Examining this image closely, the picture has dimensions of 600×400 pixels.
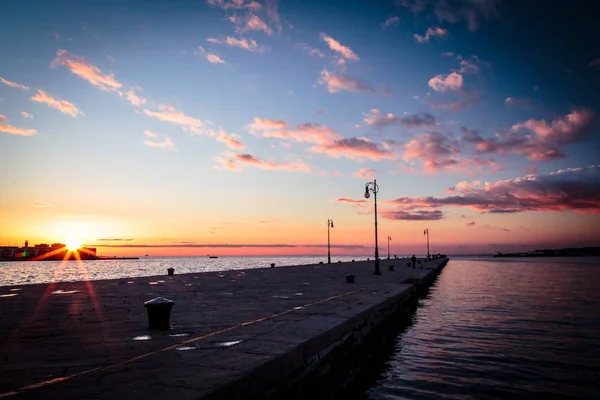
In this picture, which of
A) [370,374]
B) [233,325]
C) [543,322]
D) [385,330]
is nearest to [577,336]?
[543,322]

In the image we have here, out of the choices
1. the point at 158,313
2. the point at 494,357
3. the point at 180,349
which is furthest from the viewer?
the point at 494,357

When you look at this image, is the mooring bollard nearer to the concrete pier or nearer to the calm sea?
the concrete pier

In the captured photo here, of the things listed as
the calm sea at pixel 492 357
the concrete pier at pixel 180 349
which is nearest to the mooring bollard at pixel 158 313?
the concrete pier at pixel 180 349

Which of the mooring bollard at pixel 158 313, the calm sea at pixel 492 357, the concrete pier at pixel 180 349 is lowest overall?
the calm sea at pixel 492 357

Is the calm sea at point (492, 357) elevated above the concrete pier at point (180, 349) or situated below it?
below

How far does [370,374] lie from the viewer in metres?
8.84

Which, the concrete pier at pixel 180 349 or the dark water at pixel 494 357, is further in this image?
the dark water at pixel 494 357

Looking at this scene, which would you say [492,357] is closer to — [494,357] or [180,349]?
[494,357]

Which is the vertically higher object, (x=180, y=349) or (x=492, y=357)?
(x=180, y=349)

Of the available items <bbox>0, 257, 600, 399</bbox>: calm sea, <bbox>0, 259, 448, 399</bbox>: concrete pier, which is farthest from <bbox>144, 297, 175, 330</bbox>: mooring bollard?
<bbox>0, 257, 600, 399</bbox>: calm sea

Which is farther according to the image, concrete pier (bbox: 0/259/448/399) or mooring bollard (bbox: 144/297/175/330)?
mooring bollard (bbox: 144/297/175/330)

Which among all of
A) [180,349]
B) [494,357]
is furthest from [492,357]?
[180,349]

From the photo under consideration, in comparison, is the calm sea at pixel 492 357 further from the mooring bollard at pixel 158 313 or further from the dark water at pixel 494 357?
the mooring bollard at pixel 158 313

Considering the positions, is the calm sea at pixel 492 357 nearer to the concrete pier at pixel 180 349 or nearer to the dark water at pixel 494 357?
the dark water at pixel 494 357
